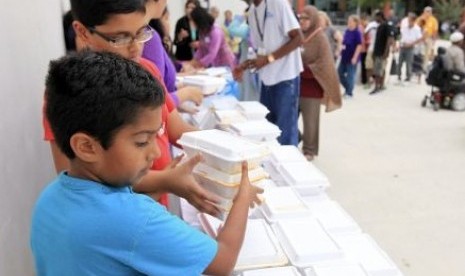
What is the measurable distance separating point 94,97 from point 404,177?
3.91m

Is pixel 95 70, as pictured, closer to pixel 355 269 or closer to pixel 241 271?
A: pixel 241 271

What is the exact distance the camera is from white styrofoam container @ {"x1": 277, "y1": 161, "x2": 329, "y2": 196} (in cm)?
180

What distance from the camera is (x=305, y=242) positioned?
1.37 meters

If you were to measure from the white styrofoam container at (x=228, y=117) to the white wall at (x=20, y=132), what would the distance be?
0.85 meters

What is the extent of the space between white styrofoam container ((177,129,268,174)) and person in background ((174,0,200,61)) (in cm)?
401

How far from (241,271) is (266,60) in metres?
2.33

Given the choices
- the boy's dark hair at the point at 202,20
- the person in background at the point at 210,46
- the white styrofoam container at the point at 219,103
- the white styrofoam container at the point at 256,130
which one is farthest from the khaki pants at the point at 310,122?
the white styrofoam container at the point at 256,130

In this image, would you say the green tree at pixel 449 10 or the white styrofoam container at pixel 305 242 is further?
the green tree at pixel 449 10

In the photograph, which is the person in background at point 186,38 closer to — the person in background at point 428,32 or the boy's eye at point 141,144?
the boy's eye at point 141,144

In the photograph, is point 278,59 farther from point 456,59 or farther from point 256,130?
point 456,59

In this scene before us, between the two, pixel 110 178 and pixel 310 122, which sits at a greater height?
pixel 110 178

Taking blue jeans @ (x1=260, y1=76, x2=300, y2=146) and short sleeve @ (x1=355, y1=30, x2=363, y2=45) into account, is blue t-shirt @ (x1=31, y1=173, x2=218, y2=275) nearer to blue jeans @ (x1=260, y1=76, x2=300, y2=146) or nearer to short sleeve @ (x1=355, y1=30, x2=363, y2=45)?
blue jeans @ (x1=260, y1=76, x2=300, y2=146)

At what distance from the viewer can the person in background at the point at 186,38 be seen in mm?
5422

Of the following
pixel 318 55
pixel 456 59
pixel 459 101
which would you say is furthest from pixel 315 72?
pixel 459 101
